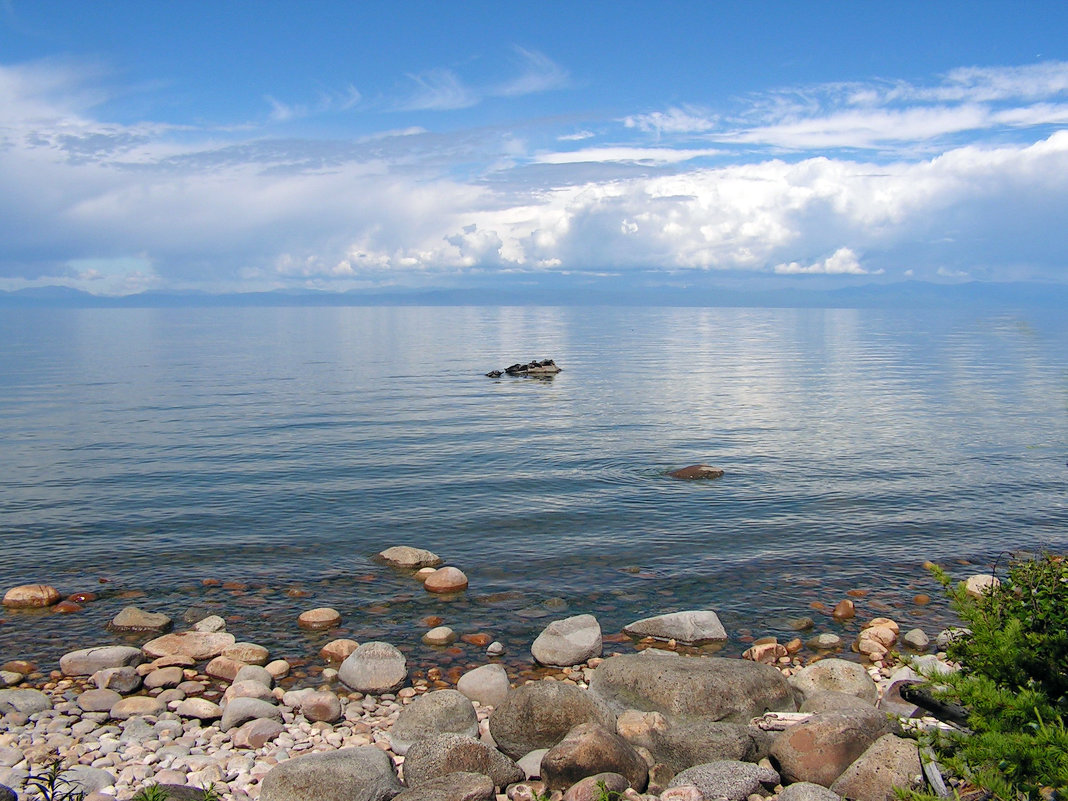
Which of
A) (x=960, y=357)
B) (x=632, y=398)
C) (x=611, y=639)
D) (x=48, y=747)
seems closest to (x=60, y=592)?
(x=48, y=747)

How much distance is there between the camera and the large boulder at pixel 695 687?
12.4 m

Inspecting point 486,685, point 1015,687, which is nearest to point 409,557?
point 486,685

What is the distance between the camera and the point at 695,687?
41.1 ft

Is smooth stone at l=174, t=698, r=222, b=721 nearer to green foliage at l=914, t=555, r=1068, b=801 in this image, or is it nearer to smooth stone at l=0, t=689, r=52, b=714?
smooth stone at l=0, t=689, r=52, b=714

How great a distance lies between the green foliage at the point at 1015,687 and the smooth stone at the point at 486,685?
25.4 ft

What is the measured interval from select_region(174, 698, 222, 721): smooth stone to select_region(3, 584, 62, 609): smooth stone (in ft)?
22.5

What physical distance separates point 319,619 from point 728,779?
970 cm

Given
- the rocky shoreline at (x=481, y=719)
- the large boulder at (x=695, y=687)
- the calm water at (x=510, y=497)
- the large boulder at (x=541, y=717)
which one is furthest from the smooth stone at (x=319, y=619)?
the large boulder at (x=695, y=687)

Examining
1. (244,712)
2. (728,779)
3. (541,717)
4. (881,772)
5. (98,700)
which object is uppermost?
(881,772)

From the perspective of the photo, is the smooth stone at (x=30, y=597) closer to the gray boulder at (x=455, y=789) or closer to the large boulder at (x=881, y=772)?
the gray boulder at (x=455, y=789)

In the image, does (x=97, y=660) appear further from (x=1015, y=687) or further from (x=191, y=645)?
(x=1015, y=687)

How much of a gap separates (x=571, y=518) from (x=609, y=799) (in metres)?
15.1

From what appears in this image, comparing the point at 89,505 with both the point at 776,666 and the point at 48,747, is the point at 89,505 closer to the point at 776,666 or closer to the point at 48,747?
the point at 48,747

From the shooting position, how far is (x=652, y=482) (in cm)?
2944
